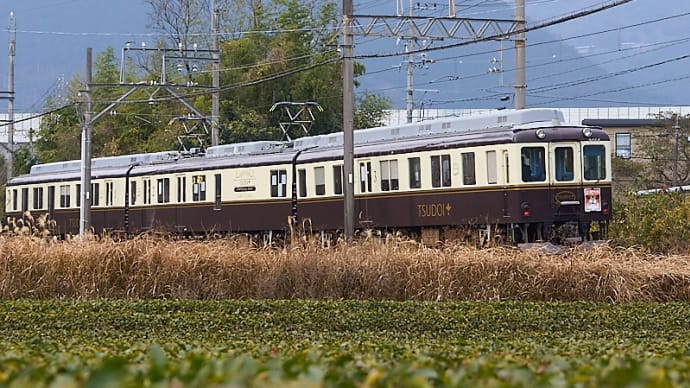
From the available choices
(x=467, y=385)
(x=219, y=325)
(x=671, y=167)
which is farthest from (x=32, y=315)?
(x=671, y=167)

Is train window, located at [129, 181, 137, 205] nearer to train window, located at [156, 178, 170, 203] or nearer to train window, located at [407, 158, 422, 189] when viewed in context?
train window, located at [156, 178, 170, 203]

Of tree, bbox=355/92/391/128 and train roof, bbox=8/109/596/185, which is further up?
tree, bbox=355/92/391/128

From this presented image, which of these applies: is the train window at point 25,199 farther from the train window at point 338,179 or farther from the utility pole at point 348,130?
the utility pole at point 348,130

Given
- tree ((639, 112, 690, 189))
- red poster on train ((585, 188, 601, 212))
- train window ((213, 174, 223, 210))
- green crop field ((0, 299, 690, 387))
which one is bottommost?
green crop field ((0, 299, 690, 387))

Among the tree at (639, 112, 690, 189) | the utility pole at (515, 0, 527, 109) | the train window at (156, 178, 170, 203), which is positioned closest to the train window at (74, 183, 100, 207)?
the train window at (156, 178, 170, 203)

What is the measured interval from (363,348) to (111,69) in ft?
220

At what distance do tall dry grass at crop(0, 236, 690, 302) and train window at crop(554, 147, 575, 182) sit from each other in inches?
169

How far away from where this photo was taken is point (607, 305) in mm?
18891

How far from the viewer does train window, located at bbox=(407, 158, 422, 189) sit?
27.4 metres

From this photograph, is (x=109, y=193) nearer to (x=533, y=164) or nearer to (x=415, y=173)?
(x=415, y=173)

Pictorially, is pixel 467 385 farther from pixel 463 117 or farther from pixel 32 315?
pixel 463 117

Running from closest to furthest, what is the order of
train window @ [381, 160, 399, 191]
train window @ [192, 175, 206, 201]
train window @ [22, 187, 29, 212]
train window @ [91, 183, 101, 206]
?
1. train window @ [381, 160, 399, 191]
2. train window @ [192, 175, 206, 201]
3. train window @ [91, 183, 101, 206]
4. train window @ [22, 187, 29, 212]

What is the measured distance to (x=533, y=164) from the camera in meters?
25.6

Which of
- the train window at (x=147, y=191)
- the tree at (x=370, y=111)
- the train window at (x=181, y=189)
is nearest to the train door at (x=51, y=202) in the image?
the train window at (x=147, y=191)
